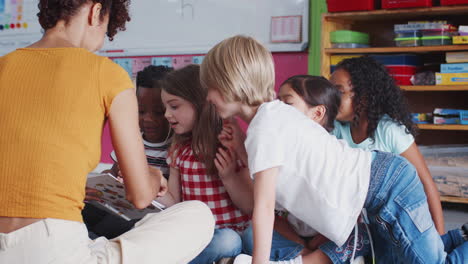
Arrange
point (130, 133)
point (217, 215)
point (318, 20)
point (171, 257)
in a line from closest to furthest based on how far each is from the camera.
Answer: point (130, 133)
point (171, 257)
point (217, 215)
point (318, 20)

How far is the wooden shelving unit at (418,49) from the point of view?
2.75m

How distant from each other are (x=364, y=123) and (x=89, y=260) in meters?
1.32

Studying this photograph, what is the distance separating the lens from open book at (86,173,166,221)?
4.64 ft

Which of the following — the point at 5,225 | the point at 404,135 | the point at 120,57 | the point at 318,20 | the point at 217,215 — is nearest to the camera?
the point at 5,225

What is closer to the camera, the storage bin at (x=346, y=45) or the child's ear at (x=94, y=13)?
the child's ear at (x=94, y=13)

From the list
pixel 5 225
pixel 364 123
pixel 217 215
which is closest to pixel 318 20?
pixel 364 123

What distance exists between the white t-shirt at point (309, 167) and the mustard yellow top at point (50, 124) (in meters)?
0.40

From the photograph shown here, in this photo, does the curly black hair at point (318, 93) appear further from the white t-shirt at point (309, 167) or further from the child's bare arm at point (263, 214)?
the child's bare arm at point (263, 214)

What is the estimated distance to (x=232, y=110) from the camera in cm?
138

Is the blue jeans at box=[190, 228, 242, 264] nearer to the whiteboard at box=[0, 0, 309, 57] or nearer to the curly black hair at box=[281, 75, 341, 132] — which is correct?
the curly black hair at box=[281, 75, 341, 132]

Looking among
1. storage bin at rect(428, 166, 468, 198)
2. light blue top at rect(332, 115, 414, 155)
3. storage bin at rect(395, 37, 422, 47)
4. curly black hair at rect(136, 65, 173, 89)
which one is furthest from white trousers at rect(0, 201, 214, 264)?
storage bin at rect(395, 37, 422, 47)

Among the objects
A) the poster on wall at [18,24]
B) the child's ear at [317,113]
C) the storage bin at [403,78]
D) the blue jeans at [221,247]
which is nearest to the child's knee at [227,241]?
the blue jeans at [221,247]

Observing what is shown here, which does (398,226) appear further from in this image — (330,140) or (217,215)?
Answer: (217,215)

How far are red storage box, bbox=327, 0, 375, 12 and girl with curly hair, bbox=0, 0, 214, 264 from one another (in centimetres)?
202
